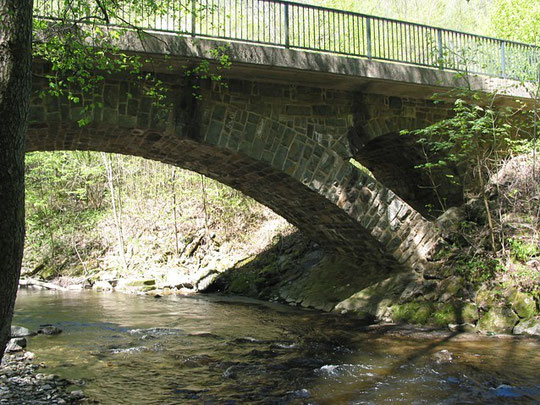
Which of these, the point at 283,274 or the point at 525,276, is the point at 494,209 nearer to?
the point at 525,276

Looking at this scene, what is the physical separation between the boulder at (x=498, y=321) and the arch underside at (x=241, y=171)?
213cm

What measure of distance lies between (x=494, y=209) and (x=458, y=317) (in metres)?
2.21

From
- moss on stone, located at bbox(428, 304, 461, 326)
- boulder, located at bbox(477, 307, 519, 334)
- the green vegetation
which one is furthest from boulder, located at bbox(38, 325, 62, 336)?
the green vegetation

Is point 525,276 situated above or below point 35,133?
below

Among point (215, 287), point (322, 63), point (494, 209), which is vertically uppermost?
point (322, 63)

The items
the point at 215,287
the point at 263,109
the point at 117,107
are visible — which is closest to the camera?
the point at 117,107

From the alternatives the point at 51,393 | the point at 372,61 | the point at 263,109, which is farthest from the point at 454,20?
the point at 51,393

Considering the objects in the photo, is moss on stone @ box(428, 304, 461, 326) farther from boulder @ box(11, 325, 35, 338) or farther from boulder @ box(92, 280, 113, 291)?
boulder @ box(92, 280, 113, 291)

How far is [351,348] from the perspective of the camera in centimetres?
612

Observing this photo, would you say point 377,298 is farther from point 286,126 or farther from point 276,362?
point 276,362

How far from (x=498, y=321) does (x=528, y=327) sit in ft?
1.35

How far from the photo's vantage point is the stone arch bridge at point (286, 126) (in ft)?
22.9

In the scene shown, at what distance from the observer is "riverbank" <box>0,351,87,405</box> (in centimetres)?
393

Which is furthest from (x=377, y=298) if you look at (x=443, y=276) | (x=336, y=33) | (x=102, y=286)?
(x=102, y=286)
